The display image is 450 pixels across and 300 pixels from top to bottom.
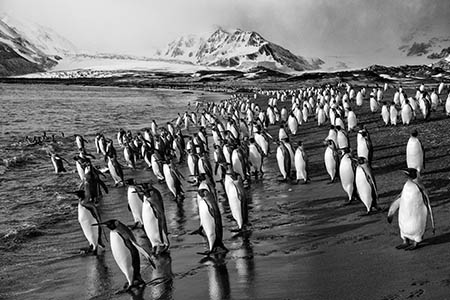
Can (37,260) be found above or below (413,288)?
above

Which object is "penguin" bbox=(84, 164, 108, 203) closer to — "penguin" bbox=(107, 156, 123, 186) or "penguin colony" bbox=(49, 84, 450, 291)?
"penguin colony" bbox=(49, 84, 450, 291)

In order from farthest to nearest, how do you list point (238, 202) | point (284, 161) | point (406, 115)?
1. point (406, 115)
2. point (284, 161)
3. point (238, 202)

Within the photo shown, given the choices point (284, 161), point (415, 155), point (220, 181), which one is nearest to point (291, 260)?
point (220, 181)

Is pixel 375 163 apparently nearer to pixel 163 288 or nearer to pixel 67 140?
pixel 163 288

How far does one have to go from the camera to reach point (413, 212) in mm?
6078

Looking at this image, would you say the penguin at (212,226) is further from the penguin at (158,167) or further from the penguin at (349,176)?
the penguin at (158,167)

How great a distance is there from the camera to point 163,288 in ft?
19.4

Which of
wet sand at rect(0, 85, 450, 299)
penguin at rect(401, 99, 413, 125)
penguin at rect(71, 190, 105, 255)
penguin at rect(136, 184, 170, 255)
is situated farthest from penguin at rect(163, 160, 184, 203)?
penguin at rect(401, 99, 413, 125)

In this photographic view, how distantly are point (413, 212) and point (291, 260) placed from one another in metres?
1.65

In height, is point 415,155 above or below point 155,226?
above

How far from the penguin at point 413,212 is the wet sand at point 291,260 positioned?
0.19m

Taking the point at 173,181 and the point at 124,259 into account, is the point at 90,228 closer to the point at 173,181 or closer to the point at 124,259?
the point at 124,259

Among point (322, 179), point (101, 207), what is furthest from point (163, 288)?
point (322, 179)

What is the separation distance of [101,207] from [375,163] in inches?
257
